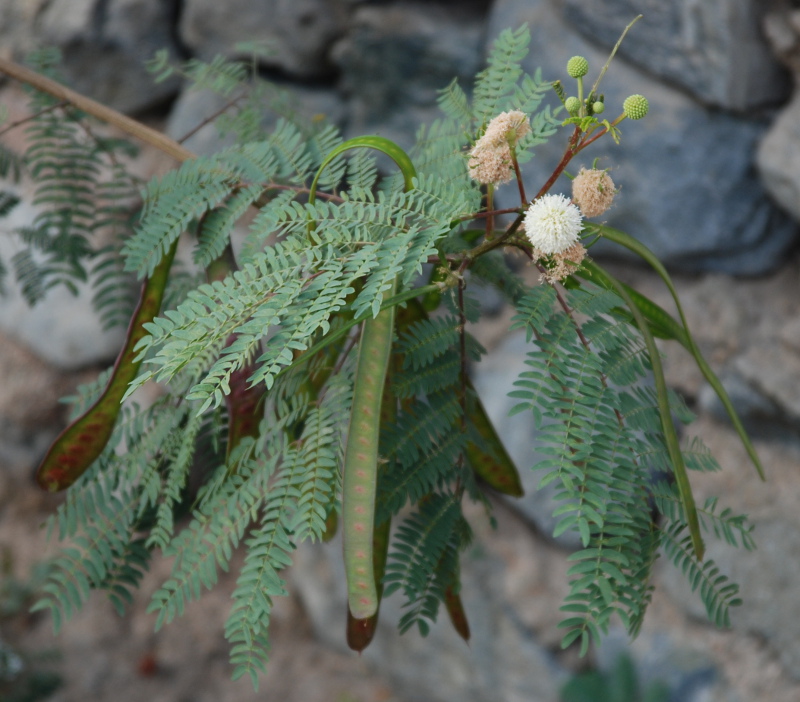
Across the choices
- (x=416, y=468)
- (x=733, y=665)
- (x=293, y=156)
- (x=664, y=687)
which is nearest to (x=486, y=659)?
(x=664, y=687)

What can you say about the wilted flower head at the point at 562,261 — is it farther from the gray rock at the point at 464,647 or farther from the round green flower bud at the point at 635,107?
the gray rock at the point at 464,647

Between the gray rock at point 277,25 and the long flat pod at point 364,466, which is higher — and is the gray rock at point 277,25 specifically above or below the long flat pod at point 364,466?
below

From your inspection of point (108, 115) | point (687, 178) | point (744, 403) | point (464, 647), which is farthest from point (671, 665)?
point (108, 115)

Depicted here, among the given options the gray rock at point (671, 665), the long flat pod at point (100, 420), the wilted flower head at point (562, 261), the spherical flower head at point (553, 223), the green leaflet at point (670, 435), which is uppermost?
the spherical flower head at point (553, 223)

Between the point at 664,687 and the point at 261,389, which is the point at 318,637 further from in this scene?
the point at 261,389

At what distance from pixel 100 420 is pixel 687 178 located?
1.31m

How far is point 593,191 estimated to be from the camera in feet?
1.80

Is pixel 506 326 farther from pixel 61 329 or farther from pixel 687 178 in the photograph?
pixel 61 329

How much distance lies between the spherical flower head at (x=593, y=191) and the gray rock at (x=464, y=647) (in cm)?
144

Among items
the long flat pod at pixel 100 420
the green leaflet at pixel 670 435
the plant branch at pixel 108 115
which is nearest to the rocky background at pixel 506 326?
the plant branch at pixel 108 115

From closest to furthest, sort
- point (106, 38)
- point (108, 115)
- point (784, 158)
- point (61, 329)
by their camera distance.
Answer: point (108, 115)
point (784, 158)
point (106, 38)
point (61, 329)

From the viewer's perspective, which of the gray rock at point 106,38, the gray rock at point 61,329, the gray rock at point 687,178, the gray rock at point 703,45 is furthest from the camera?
the gray rock at point 61,329

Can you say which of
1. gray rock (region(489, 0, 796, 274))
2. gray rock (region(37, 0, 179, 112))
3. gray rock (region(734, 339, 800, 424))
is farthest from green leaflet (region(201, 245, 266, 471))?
gray rock (region(37, 0, 179, 112))

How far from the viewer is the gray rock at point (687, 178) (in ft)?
5.05
